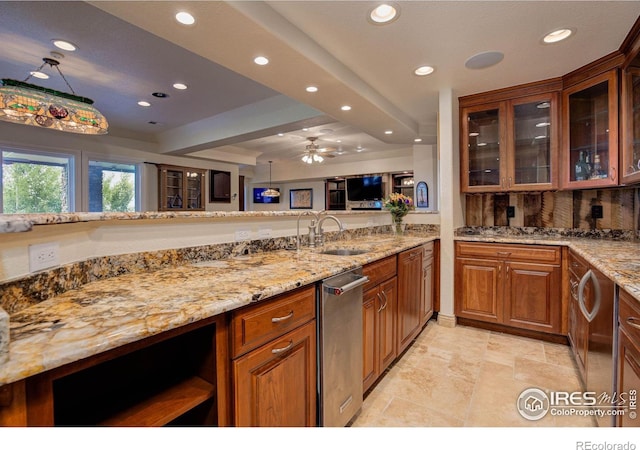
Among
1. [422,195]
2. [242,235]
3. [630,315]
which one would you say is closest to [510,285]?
[630,315]

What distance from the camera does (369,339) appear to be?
5.98 ft

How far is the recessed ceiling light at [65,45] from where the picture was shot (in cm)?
256

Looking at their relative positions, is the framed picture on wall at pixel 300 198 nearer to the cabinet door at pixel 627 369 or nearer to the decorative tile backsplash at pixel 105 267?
the decorative tile backsplash at pixel 105 267

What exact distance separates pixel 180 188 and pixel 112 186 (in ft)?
3.84

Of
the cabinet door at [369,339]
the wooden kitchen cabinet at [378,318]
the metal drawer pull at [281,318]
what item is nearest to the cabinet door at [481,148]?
the wooden kitchen cabinet at [378,318]

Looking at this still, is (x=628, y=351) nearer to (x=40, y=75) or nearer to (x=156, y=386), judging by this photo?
(x=156, y=386)

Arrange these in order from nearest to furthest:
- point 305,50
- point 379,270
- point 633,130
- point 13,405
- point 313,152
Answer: point 13,405, point 379,270, point 305,50, point 633,130, point 313,152

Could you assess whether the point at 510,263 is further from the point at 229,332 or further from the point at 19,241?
the point at 19,241

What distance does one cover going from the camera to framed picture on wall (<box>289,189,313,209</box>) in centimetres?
949

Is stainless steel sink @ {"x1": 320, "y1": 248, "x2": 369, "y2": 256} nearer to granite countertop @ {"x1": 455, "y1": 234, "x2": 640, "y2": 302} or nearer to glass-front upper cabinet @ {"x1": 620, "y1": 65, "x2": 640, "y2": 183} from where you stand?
granite countertop @ {"x1": 455, "y1": 234, "x2": 640, "y2": 302}

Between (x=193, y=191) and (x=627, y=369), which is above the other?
(x=193, y=191)

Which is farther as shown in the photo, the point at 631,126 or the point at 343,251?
the point at 343,251

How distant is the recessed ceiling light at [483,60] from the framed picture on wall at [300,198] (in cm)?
713
